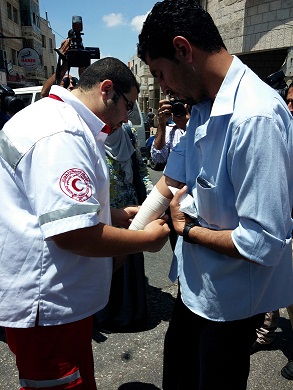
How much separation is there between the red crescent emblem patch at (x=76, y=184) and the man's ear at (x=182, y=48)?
0.52 metres

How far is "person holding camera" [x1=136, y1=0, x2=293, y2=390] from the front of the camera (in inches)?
42.8

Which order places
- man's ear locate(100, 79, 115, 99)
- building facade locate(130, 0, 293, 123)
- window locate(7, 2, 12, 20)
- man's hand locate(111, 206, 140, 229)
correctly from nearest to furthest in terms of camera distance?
man's ear locate(100, 79, 115, 99) < man's hand locate(111, 206, 140, 229) < building facade locate(130, 0, 293, 123) < window locate(7, 2, 12, 20)

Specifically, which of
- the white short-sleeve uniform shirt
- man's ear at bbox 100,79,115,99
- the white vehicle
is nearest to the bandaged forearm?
the white short-sleeve uniform shirt

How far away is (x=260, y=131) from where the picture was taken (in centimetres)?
106

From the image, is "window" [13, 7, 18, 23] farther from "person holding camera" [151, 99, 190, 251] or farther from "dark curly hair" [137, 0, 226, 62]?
"dark curly hair" [137, 0, 226, 62]

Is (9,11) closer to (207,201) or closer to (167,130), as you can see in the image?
(167,130)

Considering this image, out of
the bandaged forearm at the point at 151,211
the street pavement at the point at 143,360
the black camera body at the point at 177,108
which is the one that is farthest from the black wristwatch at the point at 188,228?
the black camera body at the point at 177,108

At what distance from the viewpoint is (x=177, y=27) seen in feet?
3.85

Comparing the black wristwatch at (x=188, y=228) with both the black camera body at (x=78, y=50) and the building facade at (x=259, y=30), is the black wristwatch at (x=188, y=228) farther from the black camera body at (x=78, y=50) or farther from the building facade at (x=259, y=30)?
the building facade at (x=259, y=30)

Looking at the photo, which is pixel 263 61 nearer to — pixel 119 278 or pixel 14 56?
A: pixel 119 278

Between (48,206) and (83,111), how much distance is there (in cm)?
44

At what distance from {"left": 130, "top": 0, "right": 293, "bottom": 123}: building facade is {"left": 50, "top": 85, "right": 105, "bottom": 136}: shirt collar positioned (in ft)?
31.3

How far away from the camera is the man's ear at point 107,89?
4.88 feet

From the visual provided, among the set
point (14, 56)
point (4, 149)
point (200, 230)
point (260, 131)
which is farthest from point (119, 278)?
point (14, 56)
